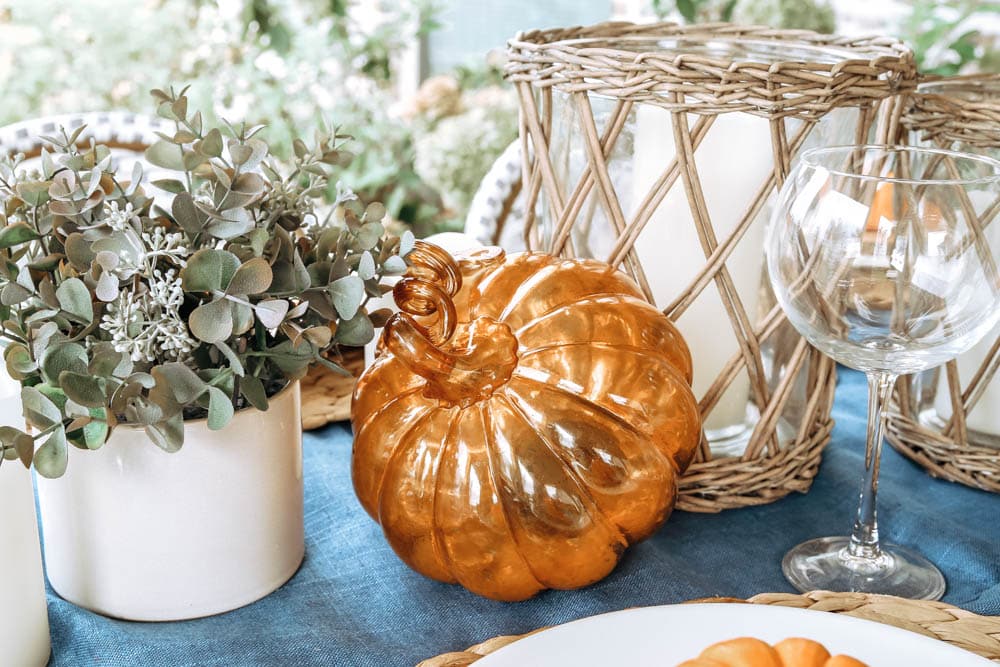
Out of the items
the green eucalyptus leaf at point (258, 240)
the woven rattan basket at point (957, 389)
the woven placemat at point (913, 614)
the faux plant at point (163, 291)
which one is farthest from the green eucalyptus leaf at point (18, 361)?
the woven rattan basket at point (957, 389)

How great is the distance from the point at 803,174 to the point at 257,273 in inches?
10.4

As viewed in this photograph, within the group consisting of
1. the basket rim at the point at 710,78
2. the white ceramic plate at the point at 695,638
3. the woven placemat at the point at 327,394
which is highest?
the basket rim at the point at 710,78

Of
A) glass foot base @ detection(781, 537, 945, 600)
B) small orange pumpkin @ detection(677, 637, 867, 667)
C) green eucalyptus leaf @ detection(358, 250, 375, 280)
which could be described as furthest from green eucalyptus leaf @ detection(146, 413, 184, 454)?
glass foot base @ detection(781, 537, 945, 600)

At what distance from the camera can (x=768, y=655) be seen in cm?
35

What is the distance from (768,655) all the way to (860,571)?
0.75 feet

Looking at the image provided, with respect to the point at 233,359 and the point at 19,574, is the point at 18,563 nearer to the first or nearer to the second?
the point at 19,574

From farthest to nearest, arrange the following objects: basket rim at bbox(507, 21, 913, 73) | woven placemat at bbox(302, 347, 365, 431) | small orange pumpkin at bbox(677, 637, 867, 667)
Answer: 1. woven placemat at bbox(302, 347, 365, 431)
2. basket rim at bbox(507, 21, 913, 73)
3. small orange pumpkin at bbox(677, 637, 867, 667)

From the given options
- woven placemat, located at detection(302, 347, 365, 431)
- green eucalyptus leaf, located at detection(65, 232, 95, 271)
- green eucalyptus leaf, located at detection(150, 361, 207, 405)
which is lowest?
woven placemat, located at detection(302, 347, 365, 431)

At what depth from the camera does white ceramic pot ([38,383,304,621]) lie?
45 cm

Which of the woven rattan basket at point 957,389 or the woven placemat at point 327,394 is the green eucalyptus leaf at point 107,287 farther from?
the woven rattan basket at point 957,389

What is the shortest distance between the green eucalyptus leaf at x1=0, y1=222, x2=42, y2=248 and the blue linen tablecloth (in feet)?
0.60

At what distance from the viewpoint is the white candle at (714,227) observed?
586 millimetres

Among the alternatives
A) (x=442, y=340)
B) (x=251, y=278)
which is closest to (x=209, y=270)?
(x=251, y=278)

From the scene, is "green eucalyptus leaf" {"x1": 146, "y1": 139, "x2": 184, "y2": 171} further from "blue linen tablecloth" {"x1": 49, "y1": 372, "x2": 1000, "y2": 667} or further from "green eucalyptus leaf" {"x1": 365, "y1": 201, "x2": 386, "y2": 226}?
"blue linen tablecloth" {"x1": 49, "y1": 372, "x2": 1000, "y2": 667}
